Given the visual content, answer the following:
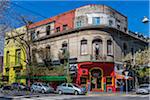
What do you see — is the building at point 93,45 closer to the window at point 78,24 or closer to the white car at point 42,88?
the window at point 78,24

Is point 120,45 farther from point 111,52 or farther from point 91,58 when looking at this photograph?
point 91,58

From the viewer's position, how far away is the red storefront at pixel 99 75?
40.5 meters

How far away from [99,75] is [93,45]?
4.41m

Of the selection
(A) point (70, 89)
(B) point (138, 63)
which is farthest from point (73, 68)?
(B) point (138, 63)

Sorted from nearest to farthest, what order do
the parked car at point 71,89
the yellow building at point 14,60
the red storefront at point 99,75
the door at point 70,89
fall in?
the parked car at point 71,89, the door at point 70,89, the red storefront at point 99,75, the yellow building at point 14,60

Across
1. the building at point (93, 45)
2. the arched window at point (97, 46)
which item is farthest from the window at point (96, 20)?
the arched window at point (97, 46)

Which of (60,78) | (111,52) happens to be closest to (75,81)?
(60,78)

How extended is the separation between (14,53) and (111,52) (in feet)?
70.9

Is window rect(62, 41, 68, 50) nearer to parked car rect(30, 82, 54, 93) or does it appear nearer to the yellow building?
parked car rect(30, 82, 54, 93)

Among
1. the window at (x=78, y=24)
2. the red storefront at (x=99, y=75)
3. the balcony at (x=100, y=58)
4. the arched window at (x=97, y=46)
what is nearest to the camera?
the balcony at (x=100, y=58)

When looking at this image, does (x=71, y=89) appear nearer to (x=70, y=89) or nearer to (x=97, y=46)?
(x=70, y=89)

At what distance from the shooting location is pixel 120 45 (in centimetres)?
4372

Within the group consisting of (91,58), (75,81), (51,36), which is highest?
(51,36)

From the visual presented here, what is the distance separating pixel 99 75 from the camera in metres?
40.9
